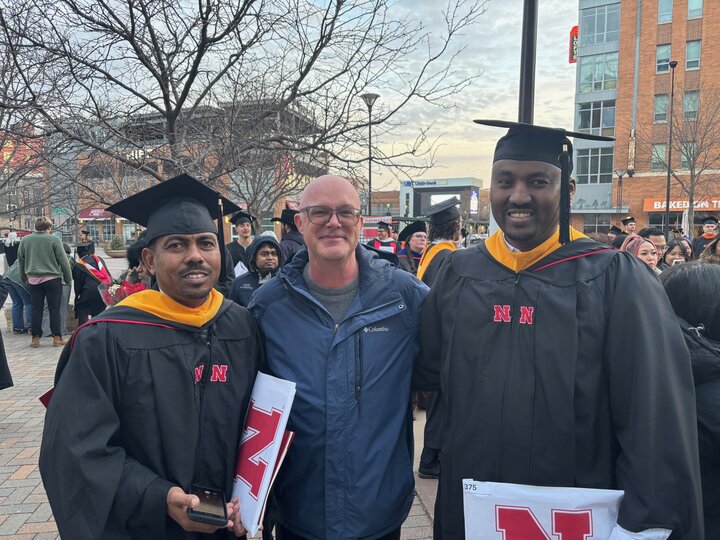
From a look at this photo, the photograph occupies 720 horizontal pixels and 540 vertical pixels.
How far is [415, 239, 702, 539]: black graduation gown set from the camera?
1.61 metres

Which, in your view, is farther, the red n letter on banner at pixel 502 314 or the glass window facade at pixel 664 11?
the glass window facade at pixel 664 11

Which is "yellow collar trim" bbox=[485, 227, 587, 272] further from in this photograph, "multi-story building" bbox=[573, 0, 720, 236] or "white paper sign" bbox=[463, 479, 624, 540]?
"multi-story building" bbox=[573, 0, 720, 236]

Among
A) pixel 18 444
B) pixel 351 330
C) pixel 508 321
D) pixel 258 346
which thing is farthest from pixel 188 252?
pixel 18 444

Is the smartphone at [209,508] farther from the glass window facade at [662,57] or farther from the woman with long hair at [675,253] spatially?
the glass window facade at [662,57]

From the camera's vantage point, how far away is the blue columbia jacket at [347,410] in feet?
6.68

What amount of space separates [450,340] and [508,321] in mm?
247

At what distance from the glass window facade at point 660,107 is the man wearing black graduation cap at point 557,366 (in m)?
36.6

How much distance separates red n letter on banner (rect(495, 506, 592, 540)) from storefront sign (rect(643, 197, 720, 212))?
31.8 metres

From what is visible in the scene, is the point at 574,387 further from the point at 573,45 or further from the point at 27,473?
the point at 573,45

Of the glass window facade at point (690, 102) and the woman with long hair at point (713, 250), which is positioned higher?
the glass window facade at point (690, 102)

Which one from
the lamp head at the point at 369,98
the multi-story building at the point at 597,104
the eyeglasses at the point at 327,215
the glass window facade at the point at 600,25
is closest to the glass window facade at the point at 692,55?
the multi-story building at the point at 597,104

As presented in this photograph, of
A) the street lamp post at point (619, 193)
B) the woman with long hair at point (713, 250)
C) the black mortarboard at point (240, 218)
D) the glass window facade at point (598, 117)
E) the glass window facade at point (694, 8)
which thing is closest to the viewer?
the woman with long hair at point (713, 250)

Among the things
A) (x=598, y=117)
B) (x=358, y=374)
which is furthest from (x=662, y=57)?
(x=358, y=374)

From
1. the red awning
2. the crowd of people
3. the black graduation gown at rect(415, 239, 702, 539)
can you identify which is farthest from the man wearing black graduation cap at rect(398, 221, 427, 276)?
the black graduation gown at rect(415, 239, 702, 539)
